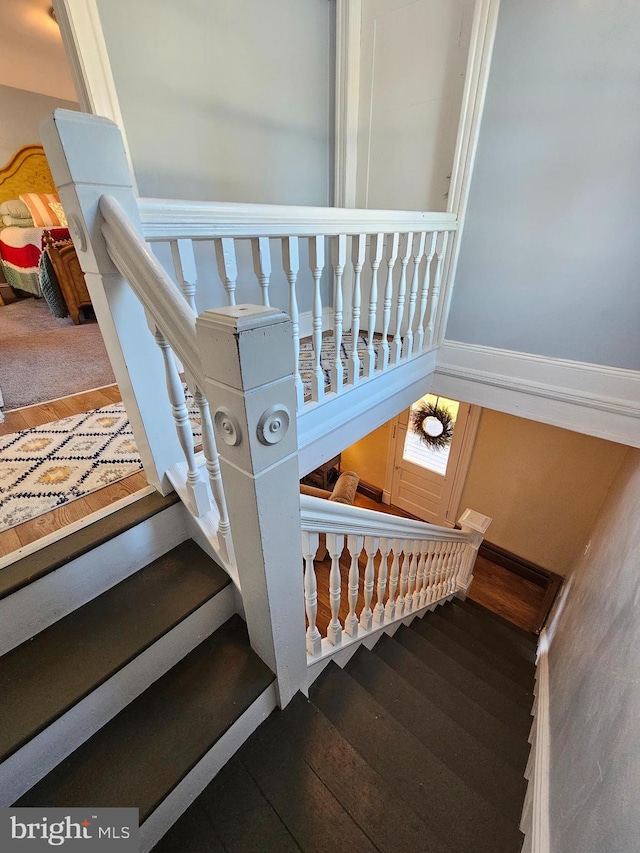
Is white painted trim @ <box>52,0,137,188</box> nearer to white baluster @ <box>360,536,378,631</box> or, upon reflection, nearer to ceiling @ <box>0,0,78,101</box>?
ceiling @ <box>0,0,78,101</box>

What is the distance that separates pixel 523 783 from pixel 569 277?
219cm

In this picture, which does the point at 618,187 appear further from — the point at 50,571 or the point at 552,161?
the point at 50,571

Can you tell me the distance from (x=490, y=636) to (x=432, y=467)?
7.26 ft

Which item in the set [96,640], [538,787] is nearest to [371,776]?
[538,787]

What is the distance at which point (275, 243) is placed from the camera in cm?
214

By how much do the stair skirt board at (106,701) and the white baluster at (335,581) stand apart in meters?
0.34

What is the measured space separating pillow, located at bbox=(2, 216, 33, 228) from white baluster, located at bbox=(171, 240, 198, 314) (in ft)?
15.1

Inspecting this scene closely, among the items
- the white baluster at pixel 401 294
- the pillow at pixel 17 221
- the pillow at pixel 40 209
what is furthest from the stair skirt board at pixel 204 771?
the pillow at pixel 17 221

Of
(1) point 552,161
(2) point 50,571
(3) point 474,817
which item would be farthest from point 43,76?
(3) point 474,817

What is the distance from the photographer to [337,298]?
56.2 inches

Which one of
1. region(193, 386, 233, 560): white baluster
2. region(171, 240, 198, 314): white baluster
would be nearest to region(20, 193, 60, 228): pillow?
region(171, 240, 198, 314): white baluster

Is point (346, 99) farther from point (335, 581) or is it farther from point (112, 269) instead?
point (335, 581)

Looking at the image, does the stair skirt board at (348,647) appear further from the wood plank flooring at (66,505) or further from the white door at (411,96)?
the white door at (411,96)

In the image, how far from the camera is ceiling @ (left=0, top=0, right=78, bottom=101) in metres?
2.05
